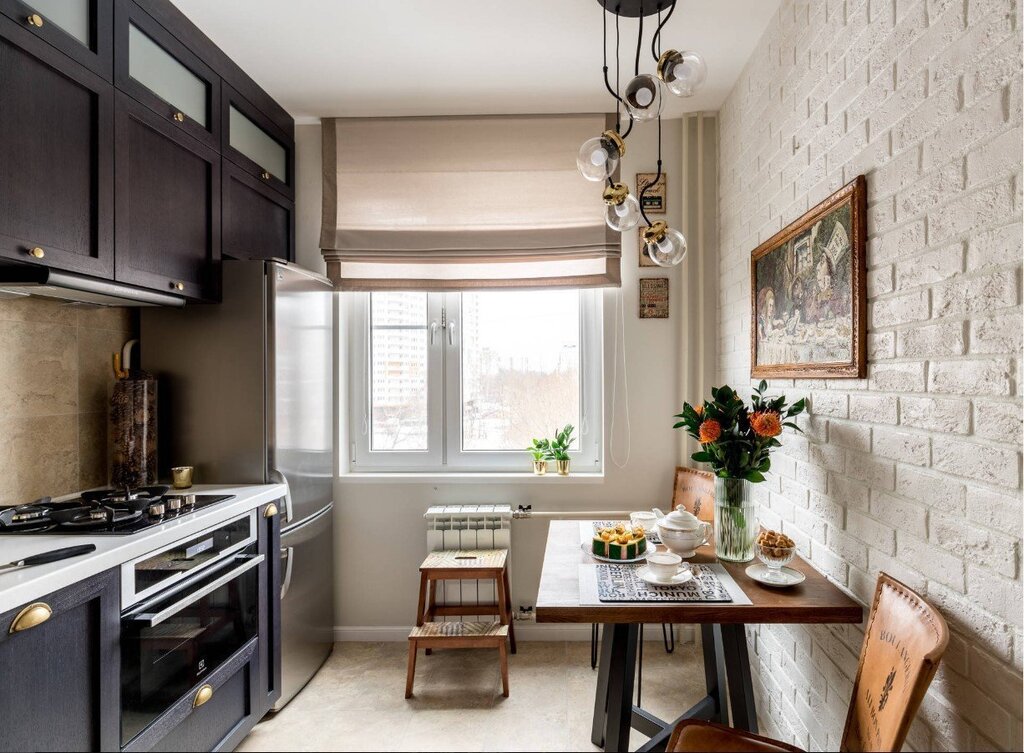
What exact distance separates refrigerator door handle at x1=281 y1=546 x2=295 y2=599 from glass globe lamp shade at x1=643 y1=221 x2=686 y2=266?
1759 mm

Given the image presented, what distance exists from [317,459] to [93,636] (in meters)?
1.17

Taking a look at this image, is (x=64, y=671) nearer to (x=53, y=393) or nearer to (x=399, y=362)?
(x=53, y=393)

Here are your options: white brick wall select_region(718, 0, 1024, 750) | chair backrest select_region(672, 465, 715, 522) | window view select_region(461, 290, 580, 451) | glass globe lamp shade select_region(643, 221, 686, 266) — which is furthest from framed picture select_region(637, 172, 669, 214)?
chair backrest select_region(672, 465, 715, 522)

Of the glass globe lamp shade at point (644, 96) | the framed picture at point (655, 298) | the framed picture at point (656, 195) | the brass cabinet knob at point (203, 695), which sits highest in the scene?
the framed picture at point (656, 195)

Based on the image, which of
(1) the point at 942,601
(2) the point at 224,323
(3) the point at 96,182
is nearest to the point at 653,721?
(1) the point at 942,601

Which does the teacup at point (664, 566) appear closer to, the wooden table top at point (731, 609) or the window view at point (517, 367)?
the wooden table top at point (731, 609)

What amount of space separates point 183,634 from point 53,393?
36.9 inches

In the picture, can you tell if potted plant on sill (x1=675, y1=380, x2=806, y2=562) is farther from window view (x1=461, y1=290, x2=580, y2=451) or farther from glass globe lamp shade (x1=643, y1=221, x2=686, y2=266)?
window view (x1=461, y1=290, x2=580, y2=451)

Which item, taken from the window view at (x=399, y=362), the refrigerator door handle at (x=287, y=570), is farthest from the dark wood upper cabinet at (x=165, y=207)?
the refrigerator door handle at (x=287, y=570)

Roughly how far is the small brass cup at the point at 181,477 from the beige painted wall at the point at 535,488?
0.80 metres

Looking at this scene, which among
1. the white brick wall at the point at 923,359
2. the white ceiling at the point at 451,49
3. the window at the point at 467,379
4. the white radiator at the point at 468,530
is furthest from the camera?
the window at the point at 467,379

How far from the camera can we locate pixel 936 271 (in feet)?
3.63

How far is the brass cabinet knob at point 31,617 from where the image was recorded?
1117 millimetres

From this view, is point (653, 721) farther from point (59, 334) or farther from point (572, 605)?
point (59, 334)
